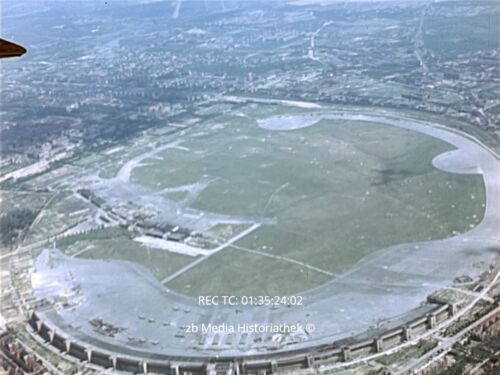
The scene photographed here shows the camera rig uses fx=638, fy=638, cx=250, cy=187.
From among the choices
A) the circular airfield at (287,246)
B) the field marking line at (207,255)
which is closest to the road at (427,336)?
the circular airfield at (287,246)

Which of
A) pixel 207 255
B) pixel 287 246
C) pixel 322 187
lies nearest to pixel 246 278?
pixel 207 255

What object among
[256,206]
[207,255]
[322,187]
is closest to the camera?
[207,255]

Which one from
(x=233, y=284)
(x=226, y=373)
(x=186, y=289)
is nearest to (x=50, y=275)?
Result: (x=186, y=289)

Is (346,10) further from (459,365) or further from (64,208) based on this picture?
(459,365)

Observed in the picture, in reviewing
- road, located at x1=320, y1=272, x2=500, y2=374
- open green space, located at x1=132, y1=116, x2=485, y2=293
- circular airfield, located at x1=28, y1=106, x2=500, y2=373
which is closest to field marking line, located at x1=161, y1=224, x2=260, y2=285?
circular airfield, located at x1=28, y1=106, x2=500, y2=373

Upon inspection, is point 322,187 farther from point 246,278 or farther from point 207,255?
point 246,278

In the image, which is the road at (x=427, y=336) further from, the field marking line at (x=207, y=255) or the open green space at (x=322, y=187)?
the field marking line at (x=207, y=255)
